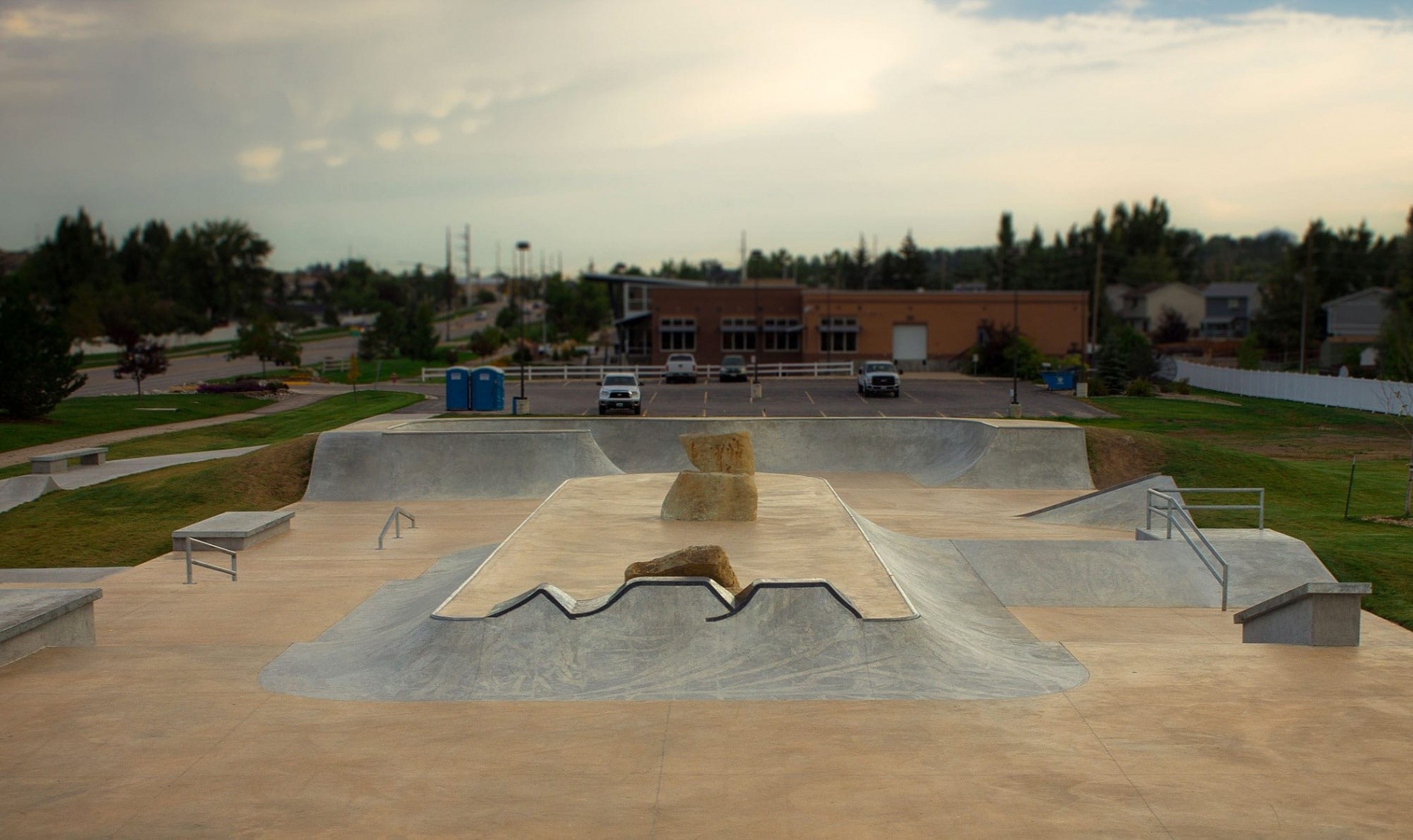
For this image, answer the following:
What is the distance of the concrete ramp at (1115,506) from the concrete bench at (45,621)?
17461 mm

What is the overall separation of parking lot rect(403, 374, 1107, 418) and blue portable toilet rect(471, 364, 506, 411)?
6.11 feet

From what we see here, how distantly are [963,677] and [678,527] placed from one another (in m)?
7.54

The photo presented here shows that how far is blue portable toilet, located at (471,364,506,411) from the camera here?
133ft

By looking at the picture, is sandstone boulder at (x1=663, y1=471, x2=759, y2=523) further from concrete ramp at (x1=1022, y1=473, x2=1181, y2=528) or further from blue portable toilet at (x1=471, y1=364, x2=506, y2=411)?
blue portable toilet at (x1=471, y1=364, x2=506, y2=411)

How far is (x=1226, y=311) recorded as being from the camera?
117188 millimetres

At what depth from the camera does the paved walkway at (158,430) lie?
34094mm

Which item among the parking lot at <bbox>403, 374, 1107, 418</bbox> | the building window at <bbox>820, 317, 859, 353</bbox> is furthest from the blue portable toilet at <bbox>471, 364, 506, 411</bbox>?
the building window at <bbox>820, 317, 859, 353</bbox>

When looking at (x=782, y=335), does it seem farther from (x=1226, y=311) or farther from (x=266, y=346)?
(x=1226, y=311)

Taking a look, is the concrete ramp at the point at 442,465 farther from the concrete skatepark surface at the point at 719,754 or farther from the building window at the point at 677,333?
the building window at the point at 677,333

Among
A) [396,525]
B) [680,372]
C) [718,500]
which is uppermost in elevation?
[680,372]

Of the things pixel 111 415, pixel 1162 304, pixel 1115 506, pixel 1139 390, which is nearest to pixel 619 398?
pixel 111 415

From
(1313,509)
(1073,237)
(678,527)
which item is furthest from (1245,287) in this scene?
(678,527)

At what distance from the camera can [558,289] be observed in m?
118

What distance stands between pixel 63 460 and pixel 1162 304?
110 metres
